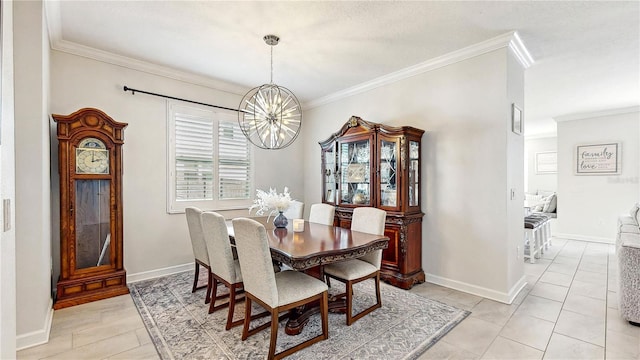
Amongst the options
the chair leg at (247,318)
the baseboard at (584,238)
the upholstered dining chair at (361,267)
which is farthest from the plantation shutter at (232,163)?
the baseboard at (584,238)

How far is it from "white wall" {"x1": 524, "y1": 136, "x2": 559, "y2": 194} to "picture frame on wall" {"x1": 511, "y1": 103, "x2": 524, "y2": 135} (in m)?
5.79

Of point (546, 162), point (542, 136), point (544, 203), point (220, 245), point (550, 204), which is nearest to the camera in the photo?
point (220, 245)

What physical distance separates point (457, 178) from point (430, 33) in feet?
5.22

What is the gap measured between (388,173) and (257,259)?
215 centimetres

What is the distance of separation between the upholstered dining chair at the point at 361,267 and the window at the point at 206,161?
215 cm

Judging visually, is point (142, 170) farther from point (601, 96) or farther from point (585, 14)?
point (601, 96)

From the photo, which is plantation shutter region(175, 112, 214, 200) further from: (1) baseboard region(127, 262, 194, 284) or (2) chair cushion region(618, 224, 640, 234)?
(2) chair cushion region(618, 224, 640, 234)

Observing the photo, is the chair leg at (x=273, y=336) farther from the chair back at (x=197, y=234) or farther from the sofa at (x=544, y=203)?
the sofa at (x=544, y=203)

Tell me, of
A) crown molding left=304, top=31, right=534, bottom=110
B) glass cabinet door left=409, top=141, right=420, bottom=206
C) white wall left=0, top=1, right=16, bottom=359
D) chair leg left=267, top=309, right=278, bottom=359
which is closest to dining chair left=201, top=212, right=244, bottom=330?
chair leg left=267, top=309, right=278, bottom=359

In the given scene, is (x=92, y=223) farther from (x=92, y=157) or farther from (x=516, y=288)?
(x=516, y=288)

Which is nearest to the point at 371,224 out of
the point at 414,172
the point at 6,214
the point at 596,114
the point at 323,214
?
the point at 323,214

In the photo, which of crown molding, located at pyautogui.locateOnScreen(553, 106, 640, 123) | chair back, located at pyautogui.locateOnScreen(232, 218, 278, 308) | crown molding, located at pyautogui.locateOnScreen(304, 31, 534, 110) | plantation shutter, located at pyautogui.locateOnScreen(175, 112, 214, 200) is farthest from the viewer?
crown molding, located at pyautogui.locateOnScreen(553, 106, 640, 123)

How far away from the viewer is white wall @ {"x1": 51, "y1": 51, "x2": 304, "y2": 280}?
3252 mm

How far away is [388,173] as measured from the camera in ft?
12.0
